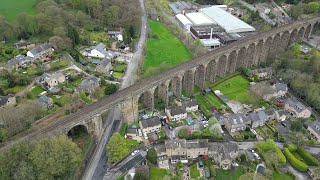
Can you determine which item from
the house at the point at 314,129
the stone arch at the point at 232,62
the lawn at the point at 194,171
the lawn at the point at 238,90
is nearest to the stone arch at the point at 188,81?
the lawn at the point at 238,90

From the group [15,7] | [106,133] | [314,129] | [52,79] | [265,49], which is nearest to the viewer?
[106,133]

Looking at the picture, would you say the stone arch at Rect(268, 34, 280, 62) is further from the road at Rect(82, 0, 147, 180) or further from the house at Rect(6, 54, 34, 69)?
the house at Rect(6, 54, 34, 69)

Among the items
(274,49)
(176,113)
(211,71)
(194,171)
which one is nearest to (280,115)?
(211,71)

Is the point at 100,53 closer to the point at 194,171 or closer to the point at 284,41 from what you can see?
the point at 194,171

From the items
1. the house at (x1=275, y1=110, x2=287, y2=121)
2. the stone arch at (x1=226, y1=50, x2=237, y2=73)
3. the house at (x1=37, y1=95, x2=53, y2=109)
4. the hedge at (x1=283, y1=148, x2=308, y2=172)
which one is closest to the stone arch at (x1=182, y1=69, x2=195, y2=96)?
Answer: the stone arch at (x1=226, y1=50, x2=237, y2=73)

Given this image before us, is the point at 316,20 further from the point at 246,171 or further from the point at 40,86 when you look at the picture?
the point at 40,86

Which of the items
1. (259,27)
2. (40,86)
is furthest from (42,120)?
(259,27)

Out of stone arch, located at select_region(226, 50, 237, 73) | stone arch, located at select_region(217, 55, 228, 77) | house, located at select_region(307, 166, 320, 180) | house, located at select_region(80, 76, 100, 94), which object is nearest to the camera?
house, located at select_region(307, 166, 320, 180)
